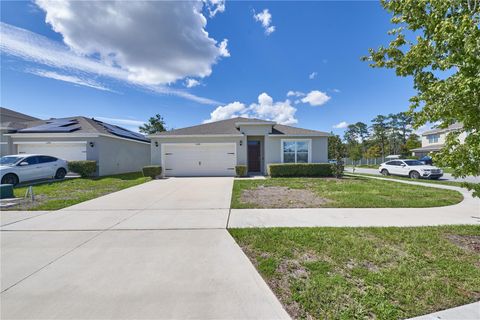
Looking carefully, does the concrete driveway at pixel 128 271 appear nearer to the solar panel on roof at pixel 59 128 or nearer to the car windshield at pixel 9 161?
the car windshield at pixel 9 161

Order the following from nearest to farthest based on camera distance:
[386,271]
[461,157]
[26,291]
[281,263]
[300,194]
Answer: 1. [26,291]
2. [386,271]
3. [281,263]
4. [461,157]
5. [300,194]

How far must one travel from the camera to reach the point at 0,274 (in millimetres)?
2842

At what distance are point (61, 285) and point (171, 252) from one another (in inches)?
56.1

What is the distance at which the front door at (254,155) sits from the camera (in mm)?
15377

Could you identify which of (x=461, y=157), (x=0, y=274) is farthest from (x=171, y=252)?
(x=461, y=157)

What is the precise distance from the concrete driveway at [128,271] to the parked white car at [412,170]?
597 inches

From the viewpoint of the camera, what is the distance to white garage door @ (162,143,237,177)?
1437cm

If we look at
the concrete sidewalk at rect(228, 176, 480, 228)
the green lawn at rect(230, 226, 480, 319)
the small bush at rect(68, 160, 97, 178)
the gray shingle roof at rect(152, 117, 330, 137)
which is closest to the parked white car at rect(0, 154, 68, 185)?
the small bush at rect(68, 160, 97, 178)

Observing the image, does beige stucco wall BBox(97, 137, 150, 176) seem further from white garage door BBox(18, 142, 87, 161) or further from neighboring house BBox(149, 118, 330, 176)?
neighboring house BBox(149, 118, 330, 176)

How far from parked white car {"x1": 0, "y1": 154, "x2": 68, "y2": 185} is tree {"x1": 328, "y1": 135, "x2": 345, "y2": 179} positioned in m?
16.9

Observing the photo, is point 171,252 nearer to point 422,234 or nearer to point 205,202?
point 205,202

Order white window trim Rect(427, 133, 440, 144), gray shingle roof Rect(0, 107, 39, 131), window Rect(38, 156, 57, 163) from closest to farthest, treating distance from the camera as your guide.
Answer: window Rect(38, 156, 57, 163) < gray shingle roof Rect(0, 107, 39, 131) < white window trim Rect(427, 133, 440, 144)

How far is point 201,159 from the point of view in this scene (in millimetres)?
14414

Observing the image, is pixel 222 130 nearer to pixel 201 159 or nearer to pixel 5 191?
pixel 201 159
